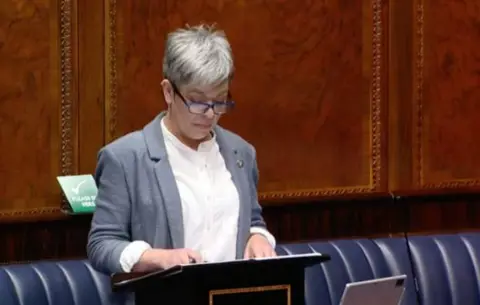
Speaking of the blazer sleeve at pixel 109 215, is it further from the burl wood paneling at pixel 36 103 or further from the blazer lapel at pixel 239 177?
the burl wood paneling at pixel 36 103

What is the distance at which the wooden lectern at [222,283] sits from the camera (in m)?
2.04

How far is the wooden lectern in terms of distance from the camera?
2.04 meters

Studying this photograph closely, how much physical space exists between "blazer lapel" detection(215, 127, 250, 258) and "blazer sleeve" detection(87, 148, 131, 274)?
0.96 feet

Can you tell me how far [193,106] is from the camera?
7.89ft

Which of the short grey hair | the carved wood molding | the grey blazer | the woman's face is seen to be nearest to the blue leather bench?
the carved wood molding

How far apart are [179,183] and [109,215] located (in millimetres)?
195

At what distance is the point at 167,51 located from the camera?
95.1 inches

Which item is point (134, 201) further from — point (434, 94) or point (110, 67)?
point (434, 94)

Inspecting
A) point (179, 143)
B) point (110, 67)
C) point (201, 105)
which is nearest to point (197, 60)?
point (201, 105)

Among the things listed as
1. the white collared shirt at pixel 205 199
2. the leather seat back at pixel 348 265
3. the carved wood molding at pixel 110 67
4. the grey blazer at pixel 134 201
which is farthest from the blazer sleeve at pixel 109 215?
the leather seat back at pixel 348 265

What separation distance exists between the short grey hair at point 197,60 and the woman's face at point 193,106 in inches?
0.8

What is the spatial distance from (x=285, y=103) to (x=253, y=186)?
0.90 meters

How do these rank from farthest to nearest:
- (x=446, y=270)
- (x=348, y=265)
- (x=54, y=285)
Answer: (x=446, y=270) → (x=348, y=265) → (x=54, y=285)

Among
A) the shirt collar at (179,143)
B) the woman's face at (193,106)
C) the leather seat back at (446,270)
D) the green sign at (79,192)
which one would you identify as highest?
the woman's face at (193,106)
